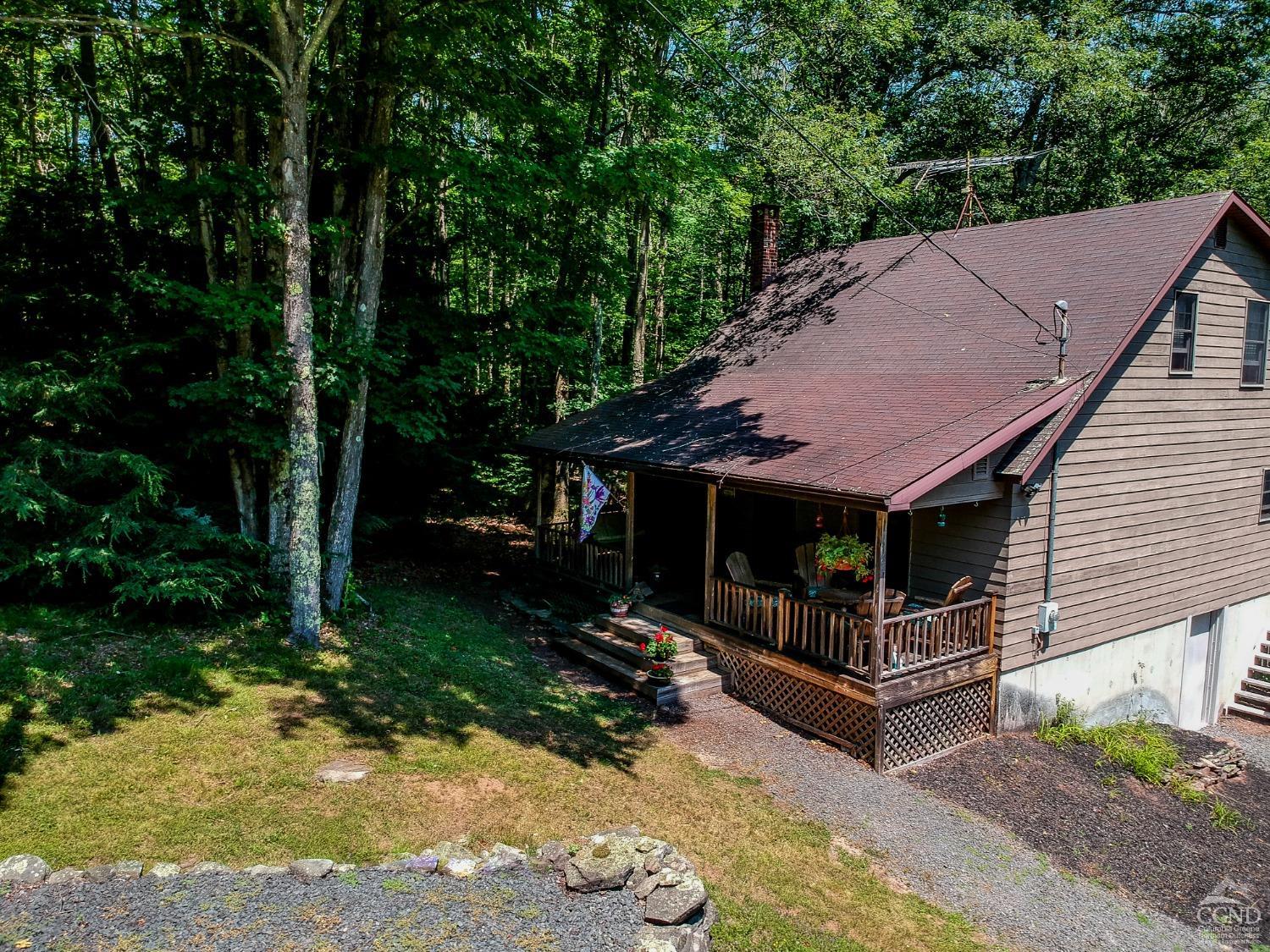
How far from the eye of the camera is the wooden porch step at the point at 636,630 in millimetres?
10977

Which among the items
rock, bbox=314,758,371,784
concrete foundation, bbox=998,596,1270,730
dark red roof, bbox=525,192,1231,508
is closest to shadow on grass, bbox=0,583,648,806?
rock, bbox=314,758,371,784

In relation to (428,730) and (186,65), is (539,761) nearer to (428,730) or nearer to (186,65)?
(428,730)

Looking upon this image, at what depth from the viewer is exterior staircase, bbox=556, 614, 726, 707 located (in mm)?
10094

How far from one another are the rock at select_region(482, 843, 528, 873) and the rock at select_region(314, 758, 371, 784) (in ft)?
5.59

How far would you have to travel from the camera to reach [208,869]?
538 cm

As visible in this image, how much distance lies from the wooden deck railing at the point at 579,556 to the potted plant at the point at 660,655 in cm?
256

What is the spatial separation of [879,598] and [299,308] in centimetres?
763

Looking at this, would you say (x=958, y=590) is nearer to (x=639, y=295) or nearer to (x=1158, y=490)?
(x=1158, y=490)

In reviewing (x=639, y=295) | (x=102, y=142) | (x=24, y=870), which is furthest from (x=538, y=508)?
(x=24, y=870)

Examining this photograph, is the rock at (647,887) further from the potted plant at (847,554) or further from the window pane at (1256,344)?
the window pane at (1256,344)

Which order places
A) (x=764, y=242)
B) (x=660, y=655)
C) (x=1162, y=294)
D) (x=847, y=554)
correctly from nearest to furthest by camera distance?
(x=847, y=554) → (x=1162, y=294) → (x=660, y=655) → (x=764, y=242)

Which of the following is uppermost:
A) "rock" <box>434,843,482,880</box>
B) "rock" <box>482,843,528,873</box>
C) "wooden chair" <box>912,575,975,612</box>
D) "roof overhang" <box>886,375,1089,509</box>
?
"roof overhang" <box>886,375,1089,509</box>

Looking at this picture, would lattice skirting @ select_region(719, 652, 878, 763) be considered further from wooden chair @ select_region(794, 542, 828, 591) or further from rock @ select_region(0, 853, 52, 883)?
rock @ select_region(0, 853, 52, 883)

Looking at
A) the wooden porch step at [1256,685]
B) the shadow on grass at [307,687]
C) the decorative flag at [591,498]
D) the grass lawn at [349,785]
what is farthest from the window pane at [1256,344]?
the shadow on grass at [307,687]
